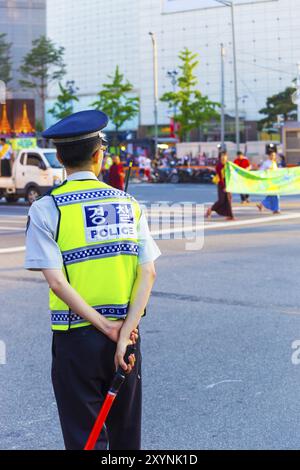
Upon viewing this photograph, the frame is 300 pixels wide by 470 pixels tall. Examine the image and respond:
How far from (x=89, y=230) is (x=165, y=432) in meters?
2.09

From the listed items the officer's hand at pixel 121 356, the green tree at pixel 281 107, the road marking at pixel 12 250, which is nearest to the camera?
the officer's hand at pixel 121 356

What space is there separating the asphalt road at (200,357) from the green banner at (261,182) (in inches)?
405

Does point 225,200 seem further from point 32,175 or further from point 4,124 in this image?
point 4,124

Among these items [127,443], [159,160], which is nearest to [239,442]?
[127,443]

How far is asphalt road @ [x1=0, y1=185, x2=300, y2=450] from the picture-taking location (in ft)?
16.2

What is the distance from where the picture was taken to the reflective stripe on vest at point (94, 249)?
315 centimetres

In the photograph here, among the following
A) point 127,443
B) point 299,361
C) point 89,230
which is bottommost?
point 299,361

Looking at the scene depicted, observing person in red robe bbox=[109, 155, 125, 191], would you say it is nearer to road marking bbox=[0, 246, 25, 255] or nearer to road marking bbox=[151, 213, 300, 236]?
road marking bbox=[151, 213, 300, 236]

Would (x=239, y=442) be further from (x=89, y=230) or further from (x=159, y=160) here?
(x=159, y=160)

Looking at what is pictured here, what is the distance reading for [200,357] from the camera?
21.8ft

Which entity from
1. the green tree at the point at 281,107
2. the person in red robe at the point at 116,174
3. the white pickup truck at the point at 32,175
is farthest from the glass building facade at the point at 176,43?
the person in red robe at the point at 116,174

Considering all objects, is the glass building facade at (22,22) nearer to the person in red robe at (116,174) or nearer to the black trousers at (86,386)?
the person in red robe at (116,174)

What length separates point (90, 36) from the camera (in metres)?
115

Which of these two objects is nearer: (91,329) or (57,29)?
(91,329)
